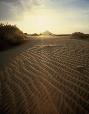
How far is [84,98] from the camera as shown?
186 inches

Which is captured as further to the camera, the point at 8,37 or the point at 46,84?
the point at 8,37

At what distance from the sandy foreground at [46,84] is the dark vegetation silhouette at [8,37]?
279 cm

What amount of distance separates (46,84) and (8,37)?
6.88 m

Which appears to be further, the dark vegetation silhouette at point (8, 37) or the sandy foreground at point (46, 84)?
the dark vegetation silhouette at point (8, 37)

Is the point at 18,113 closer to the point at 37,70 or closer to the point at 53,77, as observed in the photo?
the point at 53,77

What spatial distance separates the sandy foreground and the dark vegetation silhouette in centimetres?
279

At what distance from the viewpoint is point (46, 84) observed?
5.50 m

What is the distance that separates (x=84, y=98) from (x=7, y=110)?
198cm

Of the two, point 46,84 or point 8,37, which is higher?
point 8,37

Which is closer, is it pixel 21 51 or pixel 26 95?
pixel 26 95

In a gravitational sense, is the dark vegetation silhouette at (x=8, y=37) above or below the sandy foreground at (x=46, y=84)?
above

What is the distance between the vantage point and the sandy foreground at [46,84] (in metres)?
4.49

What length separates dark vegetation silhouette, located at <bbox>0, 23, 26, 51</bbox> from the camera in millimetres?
10884

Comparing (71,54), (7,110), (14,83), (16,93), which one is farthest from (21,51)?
(7,110)
